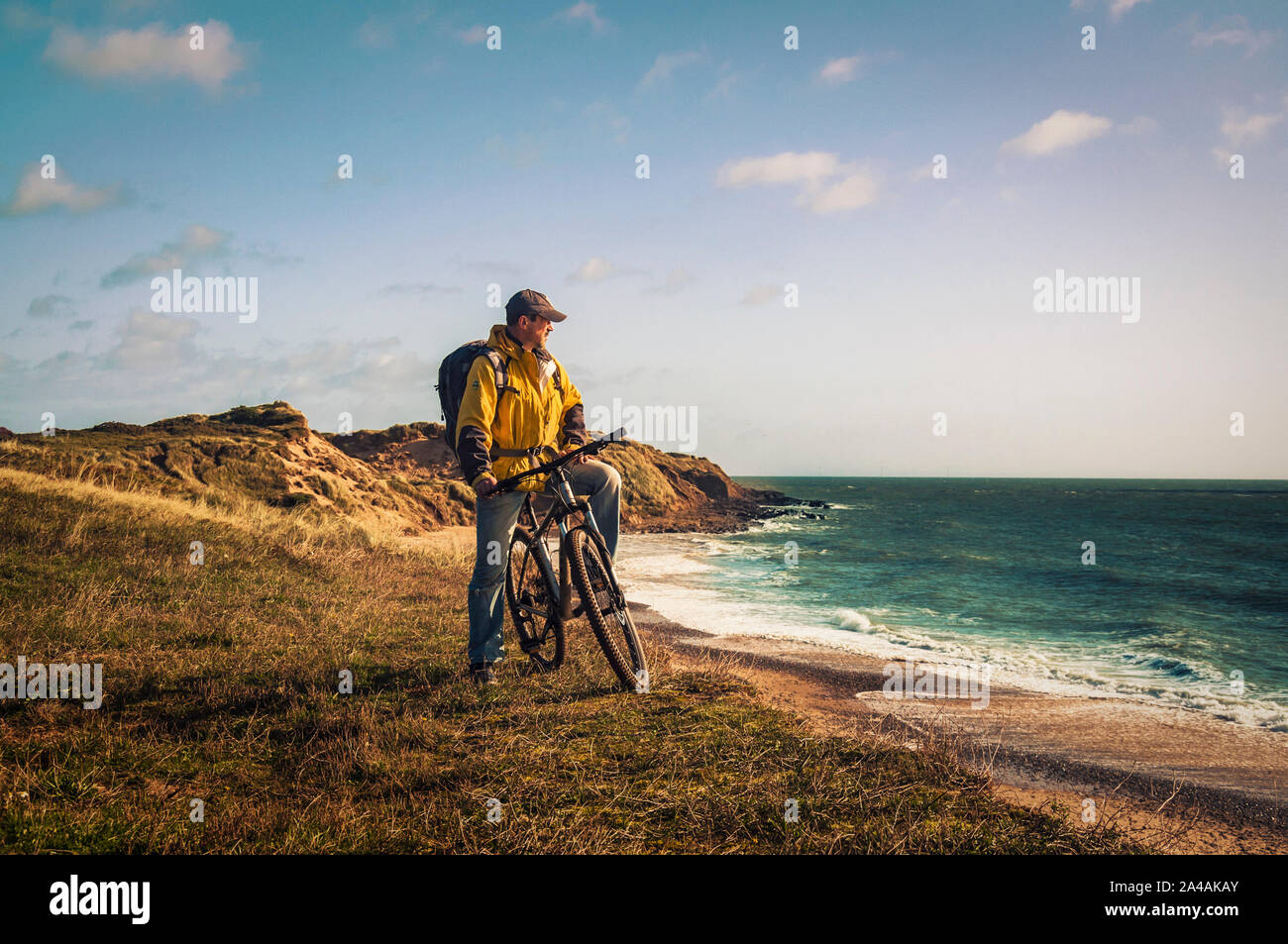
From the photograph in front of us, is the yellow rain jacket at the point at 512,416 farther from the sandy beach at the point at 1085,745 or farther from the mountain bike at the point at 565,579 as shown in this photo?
the sandy beach at the point at 1085,745

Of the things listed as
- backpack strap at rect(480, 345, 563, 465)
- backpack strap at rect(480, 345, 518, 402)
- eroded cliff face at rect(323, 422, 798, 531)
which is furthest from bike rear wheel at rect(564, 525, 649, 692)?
eroded cliff face at rect(323, 422, 798, 531)

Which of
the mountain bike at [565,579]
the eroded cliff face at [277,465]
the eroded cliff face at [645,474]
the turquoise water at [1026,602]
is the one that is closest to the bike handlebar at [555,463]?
the mountain bike at [565,579]

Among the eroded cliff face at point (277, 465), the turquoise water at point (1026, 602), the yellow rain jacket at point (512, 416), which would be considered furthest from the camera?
the eroded cliff face at point (277, 465)

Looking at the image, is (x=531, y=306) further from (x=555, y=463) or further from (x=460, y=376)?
(x=555, y=463)

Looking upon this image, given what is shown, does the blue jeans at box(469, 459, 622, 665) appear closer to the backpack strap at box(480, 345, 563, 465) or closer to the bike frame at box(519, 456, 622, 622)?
the bike frame at box(519, 456, 622, 622)

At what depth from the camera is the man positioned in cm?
496

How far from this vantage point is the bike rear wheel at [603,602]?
5090 millimetres

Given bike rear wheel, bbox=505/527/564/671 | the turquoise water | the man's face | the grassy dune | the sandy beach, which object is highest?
the man's face

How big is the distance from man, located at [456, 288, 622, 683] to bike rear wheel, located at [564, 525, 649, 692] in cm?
16

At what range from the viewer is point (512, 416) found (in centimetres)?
516

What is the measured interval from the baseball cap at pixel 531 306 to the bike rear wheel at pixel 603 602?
162cm

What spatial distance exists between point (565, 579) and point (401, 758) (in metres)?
1.79

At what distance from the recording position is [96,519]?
34.8 ft
